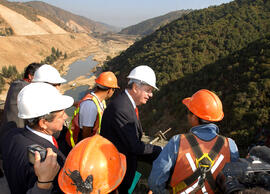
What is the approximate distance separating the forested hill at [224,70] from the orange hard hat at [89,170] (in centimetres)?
1740

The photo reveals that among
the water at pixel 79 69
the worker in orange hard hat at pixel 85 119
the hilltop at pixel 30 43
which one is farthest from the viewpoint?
the water at pixel 79 69

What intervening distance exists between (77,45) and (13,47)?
177 feet

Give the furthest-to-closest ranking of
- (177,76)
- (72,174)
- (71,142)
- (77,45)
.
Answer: (77,45)
(177,76)
(71,142)
(72,174)

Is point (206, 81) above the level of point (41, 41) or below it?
below

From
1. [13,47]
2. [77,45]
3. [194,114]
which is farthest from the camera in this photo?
[77,45]

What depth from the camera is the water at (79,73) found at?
1873 inches

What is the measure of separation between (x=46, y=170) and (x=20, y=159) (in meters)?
0.32

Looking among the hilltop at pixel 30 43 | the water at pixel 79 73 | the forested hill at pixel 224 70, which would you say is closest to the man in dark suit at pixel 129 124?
the forested hill at pixel 224 70

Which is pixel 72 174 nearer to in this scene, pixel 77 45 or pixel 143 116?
pixel 143 116

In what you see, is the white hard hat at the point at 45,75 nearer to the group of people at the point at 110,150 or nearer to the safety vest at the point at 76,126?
the group of people at the point at 110,150

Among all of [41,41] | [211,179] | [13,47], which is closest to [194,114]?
[211,179]

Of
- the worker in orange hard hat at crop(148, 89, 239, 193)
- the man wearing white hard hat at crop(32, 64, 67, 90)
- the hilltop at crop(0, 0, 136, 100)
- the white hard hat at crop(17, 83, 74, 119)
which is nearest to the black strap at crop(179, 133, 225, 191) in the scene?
the worker in orange hard hat at crop(148, 89, 239, 193)

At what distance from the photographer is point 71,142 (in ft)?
11.0

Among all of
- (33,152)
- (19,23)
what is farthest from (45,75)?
(19,23)
